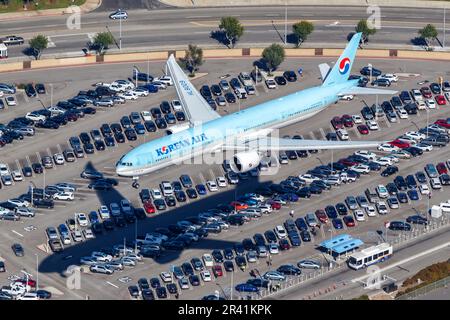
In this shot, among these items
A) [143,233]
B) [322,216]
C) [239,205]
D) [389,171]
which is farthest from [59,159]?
[389,171]

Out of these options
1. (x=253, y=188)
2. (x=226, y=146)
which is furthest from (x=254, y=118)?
(x=253, y=188)

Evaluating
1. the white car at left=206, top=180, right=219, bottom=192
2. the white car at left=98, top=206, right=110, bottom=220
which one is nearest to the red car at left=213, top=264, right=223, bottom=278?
the white car at left=98, top=206, right=110, bottom=220

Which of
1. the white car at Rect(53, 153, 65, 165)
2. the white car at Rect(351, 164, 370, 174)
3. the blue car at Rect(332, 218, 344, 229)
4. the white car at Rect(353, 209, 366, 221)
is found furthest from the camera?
the white car at Rect(53, 153, 65, 165)

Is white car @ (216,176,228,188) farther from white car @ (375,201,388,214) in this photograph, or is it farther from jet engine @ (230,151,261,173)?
jet engine @ (230,151,261,173)

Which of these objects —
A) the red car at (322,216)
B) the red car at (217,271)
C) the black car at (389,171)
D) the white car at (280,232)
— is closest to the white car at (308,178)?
the red car at (322,216)

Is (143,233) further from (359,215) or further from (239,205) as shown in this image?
(359,215)

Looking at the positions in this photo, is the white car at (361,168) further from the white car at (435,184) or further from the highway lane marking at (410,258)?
the highway lane marking at (410,258)

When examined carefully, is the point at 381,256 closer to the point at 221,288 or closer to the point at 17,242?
the point at 221,288
